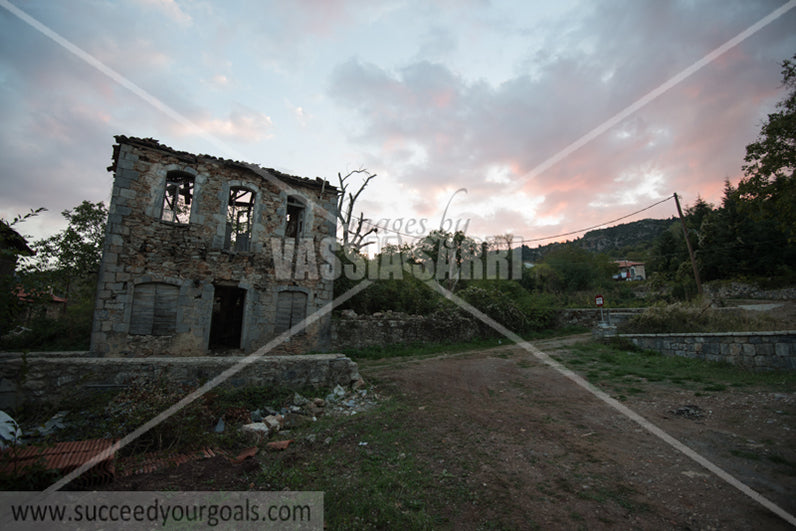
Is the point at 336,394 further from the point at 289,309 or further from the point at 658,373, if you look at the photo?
the point at 658,373

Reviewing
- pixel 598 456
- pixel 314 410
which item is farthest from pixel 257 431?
pixel 598 456

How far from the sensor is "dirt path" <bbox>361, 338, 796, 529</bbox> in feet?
9.05

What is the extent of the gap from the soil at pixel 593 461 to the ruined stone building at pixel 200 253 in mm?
6951

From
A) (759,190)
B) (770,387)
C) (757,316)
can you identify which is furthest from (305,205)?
(759,190)

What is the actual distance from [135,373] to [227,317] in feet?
31.1

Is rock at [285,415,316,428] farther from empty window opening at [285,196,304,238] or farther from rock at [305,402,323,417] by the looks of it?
empty window opening at [285,196,304,238]

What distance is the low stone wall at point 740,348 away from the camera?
6.86 m

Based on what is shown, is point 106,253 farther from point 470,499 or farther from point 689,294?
point 689,294

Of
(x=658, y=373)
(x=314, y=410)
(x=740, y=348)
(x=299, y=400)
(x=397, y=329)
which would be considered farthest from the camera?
(x=397, y=329)

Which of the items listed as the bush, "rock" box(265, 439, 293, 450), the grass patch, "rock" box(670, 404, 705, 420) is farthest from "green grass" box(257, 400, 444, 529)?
the bush

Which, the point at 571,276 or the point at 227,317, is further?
the point at 571,276

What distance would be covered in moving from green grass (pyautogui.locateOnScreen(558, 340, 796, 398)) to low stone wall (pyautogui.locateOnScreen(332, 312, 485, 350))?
4.81 m

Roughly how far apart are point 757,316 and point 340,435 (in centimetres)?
1277

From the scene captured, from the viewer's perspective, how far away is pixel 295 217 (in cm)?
1326
